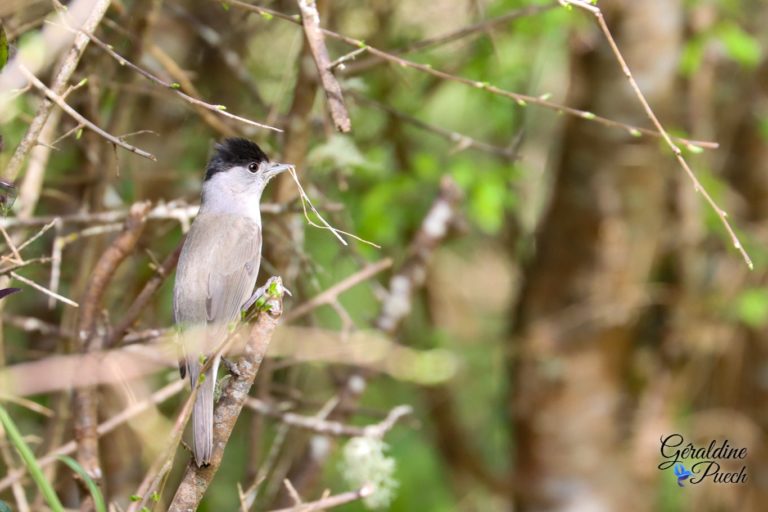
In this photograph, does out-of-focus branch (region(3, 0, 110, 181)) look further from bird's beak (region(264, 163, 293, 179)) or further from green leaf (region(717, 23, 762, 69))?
green leaf (region(717, 23, 762, 69))

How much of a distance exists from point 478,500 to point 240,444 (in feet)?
5.83

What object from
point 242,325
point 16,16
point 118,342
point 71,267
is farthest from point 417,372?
point 71,267

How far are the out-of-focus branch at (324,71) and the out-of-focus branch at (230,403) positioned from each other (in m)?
0.48

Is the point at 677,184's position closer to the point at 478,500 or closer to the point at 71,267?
the point at 478,500

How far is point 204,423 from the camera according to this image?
7.76ft

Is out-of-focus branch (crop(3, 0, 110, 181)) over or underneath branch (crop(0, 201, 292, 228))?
over

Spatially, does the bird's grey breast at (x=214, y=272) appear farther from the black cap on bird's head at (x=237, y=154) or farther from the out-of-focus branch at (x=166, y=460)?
the out-of-focus branch at (x=166, y=460)

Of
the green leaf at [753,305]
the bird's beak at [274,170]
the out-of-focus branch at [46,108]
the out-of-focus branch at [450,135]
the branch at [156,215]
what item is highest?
the out-of-focus branch at [46,108]

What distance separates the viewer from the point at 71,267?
4668mm

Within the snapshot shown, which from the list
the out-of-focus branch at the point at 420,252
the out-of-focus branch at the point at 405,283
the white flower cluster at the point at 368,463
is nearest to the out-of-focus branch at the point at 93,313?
the white flower cluster at the point at 368,463

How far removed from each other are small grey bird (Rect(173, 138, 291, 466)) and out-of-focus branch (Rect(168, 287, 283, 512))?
537 mm

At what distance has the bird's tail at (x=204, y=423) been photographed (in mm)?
2234

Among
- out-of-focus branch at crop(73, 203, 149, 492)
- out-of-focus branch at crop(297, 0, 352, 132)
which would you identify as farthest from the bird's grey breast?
out-of-focus branch at crop(297, 0, 352, 132)

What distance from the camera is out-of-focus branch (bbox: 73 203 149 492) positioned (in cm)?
281
